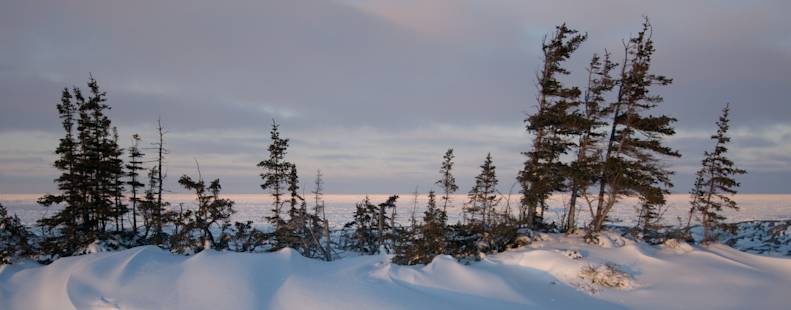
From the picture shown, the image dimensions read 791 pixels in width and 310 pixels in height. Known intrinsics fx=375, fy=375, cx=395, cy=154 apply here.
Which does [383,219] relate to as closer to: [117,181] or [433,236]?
[433,236]

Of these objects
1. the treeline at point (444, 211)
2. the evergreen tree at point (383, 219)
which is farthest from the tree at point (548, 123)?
the evergreen tree at point (383, 219)

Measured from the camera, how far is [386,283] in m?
8.16

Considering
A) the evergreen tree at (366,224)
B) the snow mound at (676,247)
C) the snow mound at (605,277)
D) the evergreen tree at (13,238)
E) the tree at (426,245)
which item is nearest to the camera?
the snow mound at (605,277)

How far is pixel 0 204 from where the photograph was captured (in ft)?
55.0

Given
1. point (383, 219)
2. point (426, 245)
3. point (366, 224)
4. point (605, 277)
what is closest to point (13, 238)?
point (366, 224)

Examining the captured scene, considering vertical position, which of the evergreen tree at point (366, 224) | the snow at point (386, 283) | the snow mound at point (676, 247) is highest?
the snow mound at point (676, 247)

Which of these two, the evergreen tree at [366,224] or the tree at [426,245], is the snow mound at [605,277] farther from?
the evergreen tree at [366,224]

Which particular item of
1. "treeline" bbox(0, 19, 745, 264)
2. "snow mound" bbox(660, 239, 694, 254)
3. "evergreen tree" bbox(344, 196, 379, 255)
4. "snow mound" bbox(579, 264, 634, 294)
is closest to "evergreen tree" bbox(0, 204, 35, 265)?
"treeline" bbox(0, 19, 745, 264)

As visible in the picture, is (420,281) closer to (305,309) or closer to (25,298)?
(305,309)

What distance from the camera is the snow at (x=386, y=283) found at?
726cm

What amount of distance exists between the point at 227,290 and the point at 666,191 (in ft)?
54.3

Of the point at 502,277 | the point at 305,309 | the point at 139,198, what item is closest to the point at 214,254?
the point at 305,309

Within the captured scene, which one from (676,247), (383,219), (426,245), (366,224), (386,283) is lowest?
(366,224)

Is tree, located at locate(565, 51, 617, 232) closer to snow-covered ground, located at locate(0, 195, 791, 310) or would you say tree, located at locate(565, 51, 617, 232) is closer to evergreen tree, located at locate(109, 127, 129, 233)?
snow-covered ground, located at locate(0, 195, 791, 310)
